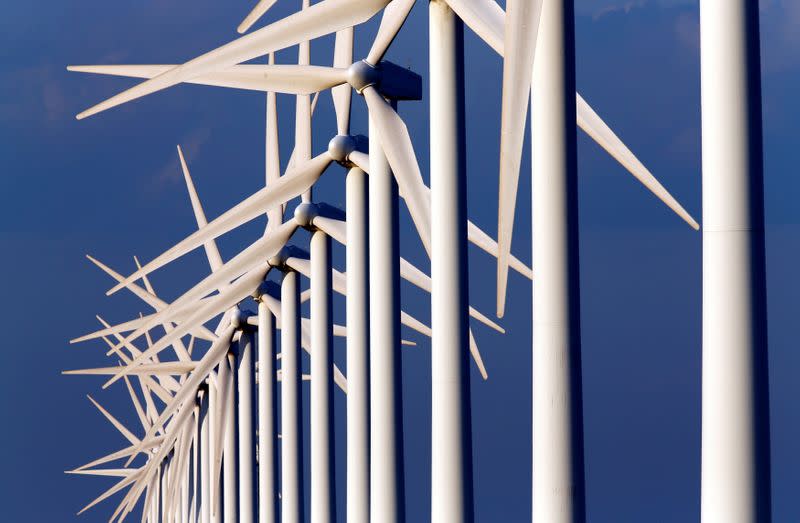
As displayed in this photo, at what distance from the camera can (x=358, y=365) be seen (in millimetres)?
27719

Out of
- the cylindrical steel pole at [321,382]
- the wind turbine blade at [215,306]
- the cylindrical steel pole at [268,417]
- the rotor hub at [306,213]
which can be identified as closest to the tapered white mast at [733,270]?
the cylindrical steel pole at [321,382]

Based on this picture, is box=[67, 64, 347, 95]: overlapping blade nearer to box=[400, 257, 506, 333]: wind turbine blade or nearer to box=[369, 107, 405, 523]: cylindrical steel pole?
box=[369, 107, 405, 523]: cylindrical steel pole

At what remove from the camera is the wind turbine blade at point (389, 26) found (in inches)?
862

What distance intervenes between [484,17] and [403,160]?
179 inches

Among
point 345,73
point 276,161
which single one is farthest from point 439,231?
point 276,161

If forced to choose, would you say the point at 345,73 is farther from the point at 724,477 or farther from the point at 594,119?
the point at 724,477

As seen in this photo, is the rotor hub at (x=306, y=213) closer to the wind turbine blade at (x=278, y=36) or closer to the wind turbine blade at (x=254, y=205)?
the wind turbine blade at (x=254, y=205)

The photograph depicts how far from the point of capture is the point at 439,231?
64.5ft

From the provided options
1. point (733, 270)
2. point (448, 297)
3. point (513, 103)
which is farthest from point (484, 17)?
point (733, 270)

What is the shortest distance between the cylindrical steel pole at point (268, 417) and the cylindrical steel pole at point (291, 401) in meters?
3.57

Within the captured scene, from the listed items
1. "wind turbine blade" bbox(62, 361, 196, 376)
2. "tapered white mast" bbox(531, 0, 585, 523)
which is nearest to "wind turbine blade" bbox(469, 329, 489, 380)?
"tapered white mast" bbox(531, 0, 585, 523)

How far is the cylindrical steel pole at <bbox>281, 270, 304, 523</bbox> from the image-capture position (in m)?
36.7

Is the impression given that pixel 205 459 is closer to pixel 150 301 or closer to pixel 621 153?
pixel 150 301

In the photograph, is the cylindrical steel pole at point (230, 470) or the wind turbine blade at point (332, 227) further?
the cylindrical steel pole at point (230, 470)
